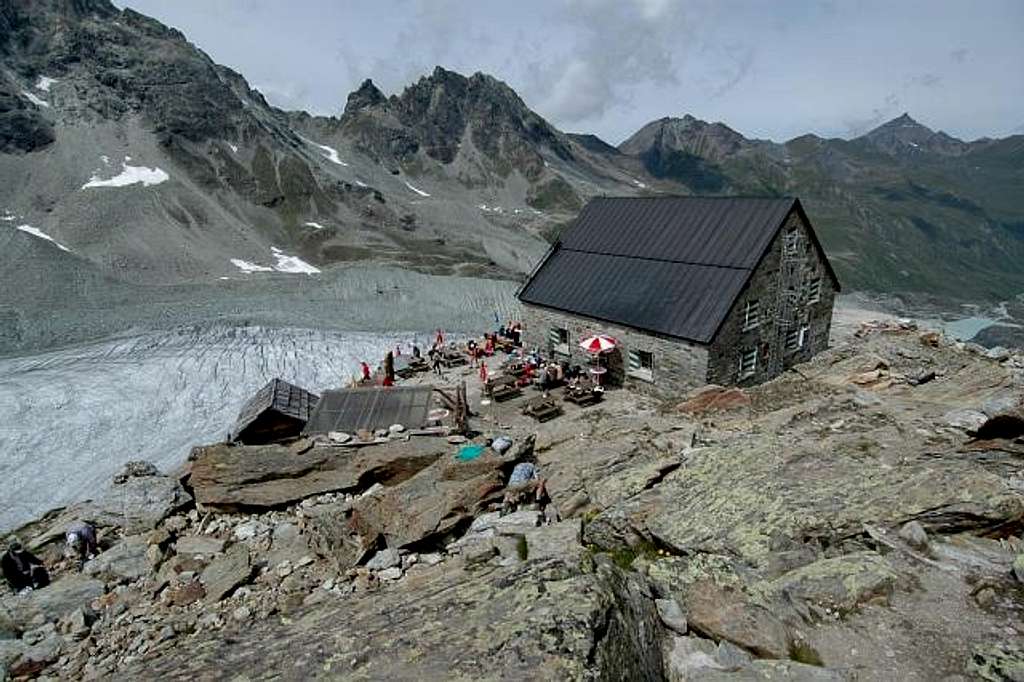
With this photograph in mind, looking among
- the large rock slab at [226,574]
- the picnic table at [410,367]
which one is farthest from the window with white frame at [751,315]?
the large rock slab at [226,574]

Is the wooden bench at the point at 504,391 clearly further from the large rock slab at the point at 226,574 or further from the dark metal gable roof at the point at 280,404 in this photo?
the large rock slab at the point at 226,574

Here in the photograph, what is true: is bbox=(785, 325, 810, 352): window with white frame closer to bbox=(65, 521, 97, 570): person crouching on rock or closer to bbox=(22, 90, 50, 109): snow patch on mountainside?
bbox=(65, 521, 97, 570): person crouching on rock

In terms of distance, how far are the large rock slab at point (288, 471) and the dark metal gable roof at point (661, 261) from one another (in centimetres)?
1186

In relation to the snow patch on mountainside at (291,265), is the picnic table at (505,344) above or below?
below

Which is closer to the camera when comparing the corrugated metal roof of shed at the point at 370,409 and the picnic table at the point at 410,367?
the corrugated metal roof of shed at the point at 370,409

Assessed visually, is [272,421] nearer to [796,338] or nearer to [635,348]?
[635,348]

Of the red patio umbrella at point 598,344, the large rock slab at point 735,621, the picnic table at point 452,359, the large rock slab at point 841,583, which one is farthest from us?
the picnic table at point 452,359

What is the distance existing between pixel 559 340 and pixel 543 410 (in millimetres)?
6890

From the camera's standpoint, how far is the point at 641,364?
26094 millimetres

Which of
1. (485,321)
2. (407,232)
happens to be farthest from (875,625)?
(407,232)

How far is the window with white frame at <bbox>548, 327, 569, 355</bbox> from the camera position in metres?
29.6

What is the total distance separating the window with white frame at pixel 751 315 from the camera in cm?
2480

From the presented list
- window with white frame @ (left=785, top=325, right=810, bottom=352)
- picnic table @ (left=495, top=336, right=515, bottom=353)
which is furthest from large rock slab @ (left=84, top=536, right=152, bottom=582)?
window with white frame @ (left=785, top=325, right=810, bottom=352)

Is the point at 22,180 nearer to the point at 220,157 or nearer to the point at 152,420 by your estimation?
the point at 220,157
